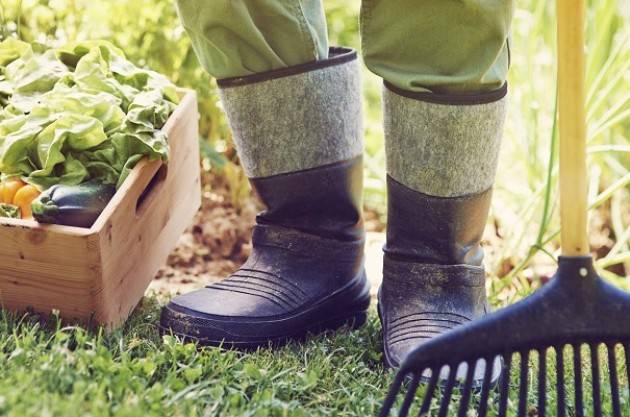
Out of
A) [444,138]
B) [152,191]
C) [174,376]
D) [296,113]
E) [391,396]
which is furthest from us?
[152,191]

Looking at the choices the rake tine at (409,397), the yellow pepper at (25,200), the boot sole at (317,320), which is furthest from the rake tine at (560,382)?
the yellow pepper at (25,200)

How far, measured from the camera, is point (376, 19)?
1.51 meters

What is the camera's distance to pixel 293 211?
5.75 ft

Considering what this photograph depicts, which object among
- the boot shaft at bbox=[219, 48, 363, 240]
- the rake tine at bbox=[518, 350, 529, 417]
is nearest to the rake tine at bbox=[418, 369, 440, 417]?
the rake tine at bbox=[518, 350, 529, 417]

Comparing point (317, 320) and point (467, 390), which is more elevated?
point (467, 390)

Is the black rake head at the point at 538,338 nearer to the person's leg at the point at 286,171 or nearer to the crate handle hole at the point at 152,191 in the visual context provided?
the person's leg at the point at 286,171

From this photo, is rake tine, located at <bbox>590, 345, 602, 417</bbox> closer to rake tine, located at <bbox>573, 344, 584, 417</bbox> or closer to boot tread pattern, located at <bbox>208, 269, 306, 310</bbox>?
rake tine, located at <bbox>573, 344, 584, 417</bbox>

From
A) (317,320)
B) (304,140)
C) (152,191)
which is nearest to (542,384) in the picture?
(317,320)

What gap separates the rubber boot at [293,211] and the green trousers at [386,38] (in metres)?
0.04

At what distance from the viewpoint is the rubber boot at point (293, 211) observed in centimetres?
166

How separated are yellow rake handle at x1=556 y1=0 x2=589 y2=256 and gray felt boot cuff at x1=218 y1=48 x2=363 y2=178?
18.7 inches

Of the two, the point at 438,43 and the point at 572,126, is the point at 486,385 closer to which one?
the point at 572,126

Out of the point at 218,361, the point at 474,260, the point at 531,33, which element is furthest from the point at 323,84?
the point at 531,33

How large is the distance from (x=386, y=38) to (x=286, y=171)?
34 cm
